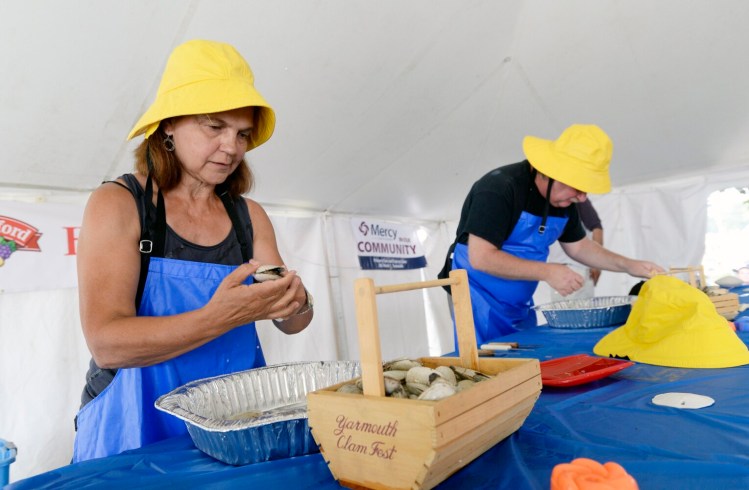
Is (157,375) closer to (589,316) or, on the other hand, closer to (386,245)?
(589,316)

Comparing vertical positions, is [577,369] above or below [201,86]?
below

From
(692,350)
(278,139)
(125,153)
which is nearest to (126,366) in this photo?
(692,350)

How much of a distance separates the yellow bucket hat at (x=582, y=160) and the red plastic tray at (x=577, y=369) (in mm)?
879

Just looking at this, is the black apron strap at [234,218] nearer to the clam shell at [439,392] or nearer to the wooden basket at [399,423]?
the wooden basket at [399,423]

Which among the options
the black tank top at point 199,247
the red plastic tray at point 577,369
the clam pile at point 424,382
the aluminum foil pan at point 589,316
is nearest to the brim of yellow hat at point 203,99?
the black tank top at point 199,247

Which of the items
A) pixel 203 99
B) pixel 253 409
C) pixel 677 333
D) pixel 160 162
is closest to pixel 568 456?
pixel 253 409

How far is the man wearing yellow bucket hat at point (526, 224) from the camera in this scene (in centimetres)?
178

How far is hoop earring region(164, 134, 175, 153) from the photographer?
1.11m

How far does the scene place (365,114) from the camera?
2.80 meters

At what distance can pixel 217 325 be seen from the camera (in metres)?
0.91

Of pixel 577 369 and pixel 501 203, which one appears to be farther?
pixel 501 203

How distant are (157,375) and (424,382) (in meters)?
0.69

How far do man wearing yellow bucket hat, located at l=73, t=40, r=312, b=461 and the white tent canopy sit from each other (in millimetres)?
1026

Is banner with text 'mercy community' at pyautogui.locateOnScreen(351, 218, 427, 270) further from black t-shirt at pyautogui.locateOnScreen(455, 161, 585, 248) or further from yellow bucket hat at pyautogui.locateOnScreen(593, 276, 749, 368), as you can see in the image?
yellow bucket hat at pyautogui.locateOnScreen(593, 276, 749, 368)
